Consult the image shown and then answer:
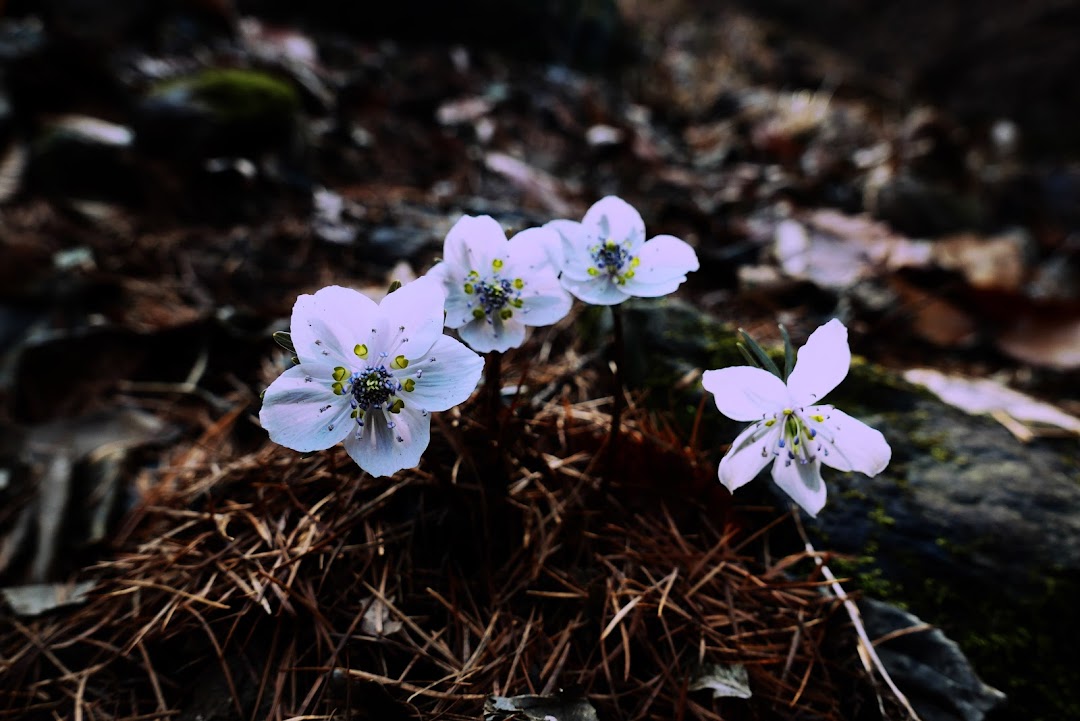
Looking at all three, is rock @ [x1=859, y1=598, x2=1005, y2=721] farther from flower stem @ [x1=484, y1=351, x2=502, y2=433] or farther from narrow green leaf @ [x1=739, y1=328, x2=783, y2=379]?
flower stem @ [x1=484, y1=351, x2=502, y2=433]

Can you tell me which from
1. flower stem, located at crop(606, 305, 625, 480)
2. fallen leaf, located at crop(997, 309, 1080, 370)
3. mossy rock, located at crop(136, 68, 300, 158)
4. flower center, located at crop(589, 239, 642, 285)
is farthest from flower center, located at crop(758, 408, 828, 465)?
mossy rock, located at crop(136, 68, 300, 158)

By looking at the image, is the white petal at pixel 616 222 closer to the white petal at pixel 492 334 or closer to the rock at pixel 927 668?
the white petal at pixel 492 334

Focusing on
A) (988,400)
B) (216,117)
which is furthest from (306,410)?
(216,117)

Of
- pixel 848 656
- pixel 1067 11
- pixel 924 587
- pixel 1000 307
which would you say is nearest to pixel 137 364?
pixel 848 656

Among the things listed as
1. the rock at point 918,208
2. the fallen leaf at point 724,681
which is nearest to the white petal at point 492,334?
the fallen leaf at point 724,681

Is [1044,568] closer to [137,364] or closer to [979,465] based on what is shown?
[979,465]
